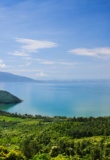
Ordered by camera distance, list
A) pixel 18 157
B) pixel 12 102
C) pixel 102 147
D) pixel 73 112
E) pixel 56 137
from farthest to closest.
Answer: pixel 12 102 → pixel 73 112 → pixel 56 137 → pixel 102 147 → pixel 18 157

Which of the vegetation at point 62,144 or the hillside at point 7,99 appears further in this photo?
the hillside at point 7,99

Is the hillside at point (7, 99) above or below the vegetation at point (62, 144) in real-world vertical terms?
above

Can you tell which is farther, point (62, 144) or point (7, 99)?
point (7, 99)

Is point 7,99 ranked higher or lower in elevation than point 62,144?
higher

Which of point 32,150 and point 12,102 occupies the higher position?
point 12,102

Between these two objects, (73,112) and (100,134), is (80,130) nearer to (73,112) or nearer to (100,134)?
(100,134)

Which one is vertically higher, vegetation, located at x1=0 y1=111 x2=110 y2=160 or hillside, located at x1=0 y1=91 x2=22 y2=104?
hillside, located at x1=0 y1=91 x2=22 y2=104

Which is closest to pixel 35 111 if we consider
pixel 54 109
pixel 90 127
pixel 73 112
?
pixel 54 109

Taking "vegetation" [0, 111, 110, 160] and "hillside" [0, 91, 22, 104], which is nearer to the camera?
"vegetation" [0, 111, 110, 160]

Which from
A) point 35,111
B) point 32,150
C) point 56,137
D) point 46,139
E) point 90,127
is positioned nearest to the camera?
point 32,150

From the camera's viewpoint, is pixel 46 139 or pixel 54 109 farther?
pixel 54 109

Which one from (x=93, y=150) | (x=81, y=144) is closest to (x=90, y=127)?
(x=81, y=144)
